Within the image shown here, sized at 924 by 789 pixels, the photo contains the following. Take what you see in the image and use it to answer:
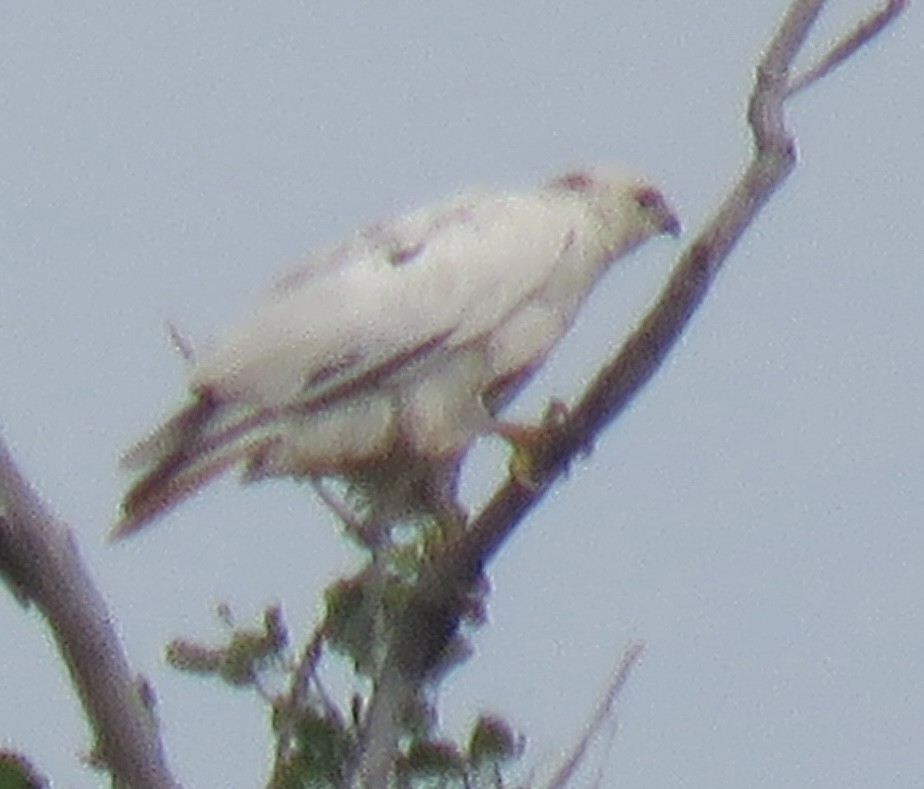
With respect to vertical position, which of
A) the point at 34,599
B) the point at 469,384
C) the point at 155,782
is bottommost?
the point at 469,384

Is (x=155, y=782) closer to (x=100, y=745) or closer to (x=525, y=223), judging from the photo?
(x=100, y=745)

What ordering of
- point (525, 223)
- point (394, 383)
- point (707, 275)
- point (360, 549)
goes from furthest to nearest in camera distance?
point (525, 223), point (394, 383), point (360, 549), point (707, 275)

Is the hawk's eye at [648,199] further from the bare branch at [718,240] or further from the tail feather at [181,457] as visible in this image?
the bare branch at [718,240]

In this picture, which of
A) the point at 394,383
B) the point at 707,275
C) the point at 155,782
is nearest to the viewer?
the point at 155,782

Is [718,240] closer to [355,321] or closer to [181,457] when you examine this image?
[181,457]

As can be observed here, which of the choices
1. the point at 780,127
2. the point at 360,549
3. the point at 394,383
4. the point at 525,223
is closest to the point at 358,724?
the point at 360,549

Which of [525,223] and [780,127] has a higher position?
[780,127]

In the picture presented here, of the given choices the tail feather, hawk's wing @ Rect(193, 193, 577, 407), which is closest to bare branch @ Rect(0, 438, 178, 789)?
the tail feather

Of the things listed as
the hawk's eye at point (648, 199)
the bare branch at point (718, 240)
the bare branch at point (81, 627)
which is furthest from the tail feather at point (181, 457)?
Result: the bare branch at point (81, 627)
